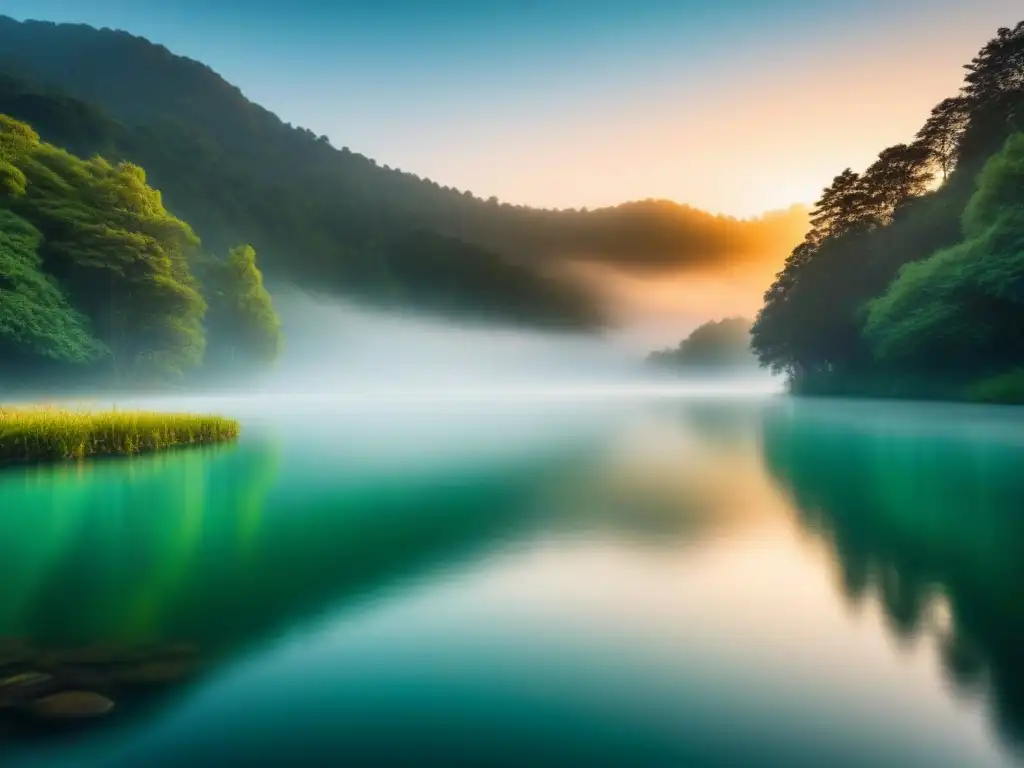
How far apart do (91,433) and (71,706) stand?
18217mm

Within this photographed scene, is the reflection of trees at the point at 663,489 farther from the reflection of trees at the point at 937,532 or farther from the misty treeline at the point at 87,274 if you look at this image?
the misty treeline at the point at 87,274

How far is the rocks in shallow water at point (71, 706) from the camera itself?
16.1ft

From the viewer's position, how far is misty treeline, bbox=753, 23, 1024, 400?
151 ft

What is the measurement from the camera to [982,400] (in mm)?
52312

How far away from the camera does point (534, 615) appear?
736cm

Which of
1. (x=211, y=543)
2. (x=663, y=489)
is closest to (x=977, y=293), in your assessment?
(x=663, y=489)

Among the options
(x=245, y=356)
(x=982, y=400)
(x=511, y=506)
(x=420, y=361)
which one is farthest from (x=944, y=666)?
(x=420, y=361)

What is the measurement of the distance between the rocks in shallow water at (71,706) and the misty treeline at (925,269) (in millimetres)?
46301

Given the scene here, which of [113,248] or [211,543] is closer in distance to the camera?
[211,543]

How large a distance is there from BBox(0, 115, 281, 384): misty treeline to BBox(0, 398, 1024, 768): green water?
34582 mm

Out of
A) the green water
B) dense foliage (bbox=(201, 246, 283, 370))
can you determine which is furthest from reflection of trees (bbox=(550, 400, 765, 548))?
dense foliage (bbox=(201, 246, 283, 370))

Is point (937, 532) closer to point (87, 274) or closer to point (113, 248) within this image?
point (113, 248)

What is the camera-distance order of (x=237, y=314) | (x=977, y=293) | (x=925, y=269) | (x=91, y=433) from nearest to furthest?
1. (x=91, y=433)
2. (x=977, y=293)
3. (x=925, y=269)
4. (x=237, y=314)

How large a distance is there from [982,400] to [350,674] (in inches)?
2194
